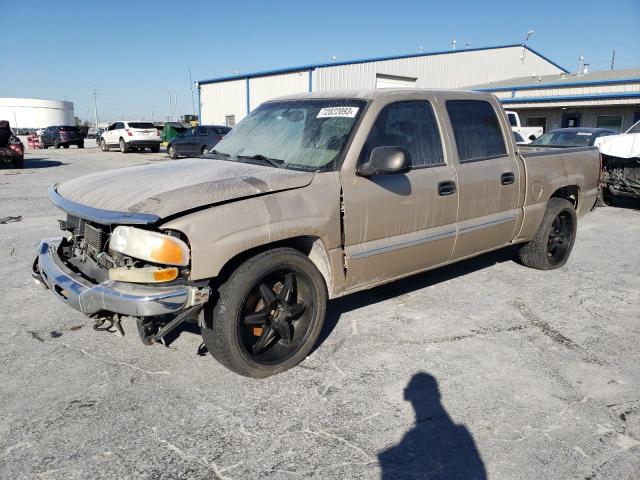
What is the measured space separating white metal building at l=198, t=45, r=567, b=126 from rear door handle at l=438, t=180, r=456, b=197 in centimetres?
2344

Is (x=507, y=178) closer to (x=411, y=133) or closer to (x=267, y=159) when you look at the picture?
(x=411, y=133)

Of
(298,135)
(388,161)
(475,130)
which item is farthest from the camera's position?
(475,130)

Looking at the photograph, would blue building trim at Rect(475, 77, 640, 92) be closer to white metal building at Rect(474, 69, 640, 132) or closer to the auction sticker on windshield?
white metal building at Rect(474, 69, 640, 132)

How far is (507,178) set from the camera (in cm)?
456

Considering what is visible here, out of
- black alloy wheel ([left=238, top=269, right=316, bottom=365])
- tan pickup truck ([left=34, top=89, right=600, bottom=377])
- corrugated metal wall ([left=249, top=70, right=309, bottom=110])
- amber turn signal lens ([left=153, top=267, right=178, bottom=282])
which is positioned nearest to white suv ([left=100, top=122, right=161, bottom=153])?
corrugated metal wall ([left=249, top=70, right=309, bottom=110])

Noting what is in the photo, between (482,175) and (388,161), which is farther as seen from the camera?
(482,175)

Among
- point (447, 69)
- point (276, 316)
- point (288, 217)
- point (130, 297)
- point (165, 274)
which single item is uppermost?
point (447, 69)

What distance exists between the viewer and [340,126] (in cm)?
366

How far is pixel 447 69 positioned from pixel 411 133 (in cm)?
3228

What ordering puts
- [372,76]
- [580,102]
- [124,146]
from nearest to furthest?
[580,102], [124,146], [372,76]

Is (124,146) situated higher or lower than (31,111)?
lower

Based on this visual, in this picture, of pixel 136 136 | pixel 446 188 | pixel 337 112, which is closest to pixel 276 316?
pixel 337 112

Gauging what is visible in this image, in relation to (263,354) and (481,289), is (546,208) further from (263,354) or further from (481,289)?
(263,354)

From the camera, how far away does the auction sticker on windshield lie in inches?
144
